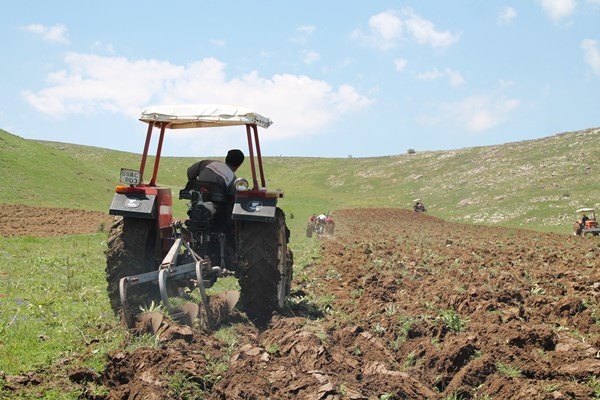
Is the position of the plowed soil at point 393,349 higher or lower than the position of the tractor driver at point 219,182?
lower

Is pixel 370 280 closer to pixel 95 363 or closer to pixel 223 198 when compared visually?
pixel 223 198

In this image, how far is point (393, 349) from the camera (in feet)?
23.7

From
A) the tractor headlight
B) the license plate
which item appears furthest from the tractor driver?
the license plate

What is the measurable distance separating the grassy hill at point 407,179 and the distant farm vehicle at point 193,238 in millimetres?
14022

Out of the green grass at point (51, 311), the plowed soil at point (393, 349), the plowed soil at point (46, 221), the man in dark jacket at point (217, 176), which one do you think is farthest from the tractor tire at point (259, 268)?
the plowed soil at point (46, 221)

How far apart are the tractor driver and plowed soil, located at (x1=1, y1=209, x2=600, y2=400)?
1335 mm

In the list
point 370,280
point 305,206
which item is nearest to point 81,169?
point 305,206

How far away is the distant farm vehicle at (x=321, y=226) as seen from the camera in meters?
26.3

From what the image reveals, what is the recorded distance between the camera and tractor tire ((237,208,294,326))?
8188 mm

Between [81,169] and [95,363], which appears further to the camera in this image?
[81,169]

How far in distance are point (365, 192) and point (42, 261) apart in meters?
59.3

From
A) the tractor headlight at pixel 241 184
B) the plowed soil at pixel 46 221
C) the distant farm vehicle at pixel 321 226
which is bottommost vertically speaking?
the distant farm vehicle at pixel 321 226

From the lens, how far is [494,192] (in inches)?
2162

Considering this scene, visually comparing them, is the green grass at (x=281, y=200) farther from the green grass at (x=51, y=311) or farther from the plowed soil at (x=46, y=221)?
the plowed soil at (x=46, y=221)
